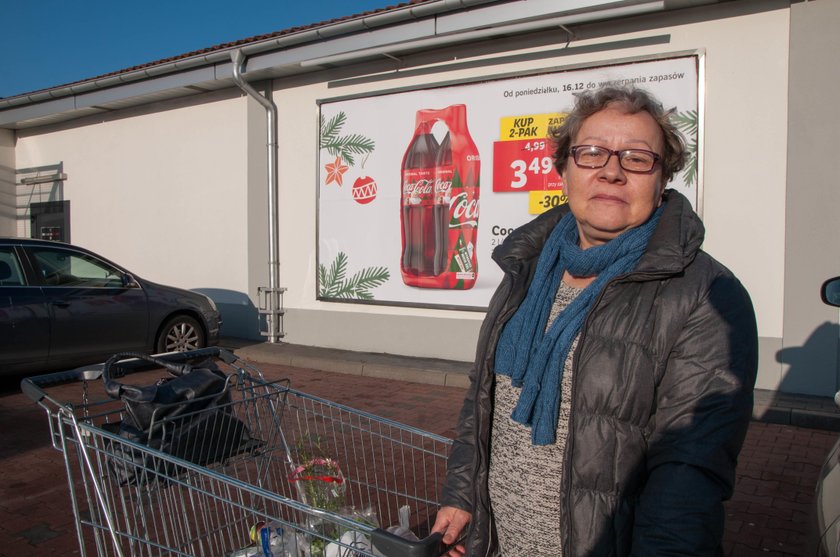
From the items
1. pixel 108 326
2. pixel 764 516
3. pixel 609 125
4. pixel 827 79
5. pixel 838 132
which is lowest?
pixel 764 516

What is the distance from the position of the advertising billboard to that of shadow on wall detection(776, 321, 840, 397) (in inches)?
75.3

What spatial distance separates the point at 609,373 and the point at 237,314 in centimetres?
1079

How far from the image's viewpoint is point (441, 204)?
9.49 m

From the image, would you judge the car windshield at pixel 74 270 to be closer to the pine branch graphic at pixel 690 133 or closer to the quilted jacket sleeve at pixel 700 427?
the pine branch graphic at pixel 690 133

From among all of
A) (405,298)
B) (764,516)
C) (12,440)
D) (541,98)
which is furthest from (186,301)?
(764,516)

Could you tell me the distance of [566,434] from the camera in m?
1.73

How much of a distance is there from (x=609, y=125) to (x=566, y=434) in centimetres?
82

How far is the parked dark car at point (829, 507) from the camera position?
6.98ft

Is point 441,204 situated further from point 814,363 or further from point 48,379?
point 48,379

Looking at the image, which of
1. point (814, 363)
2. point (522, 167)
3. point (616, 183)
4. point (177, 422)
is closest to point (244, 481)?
point (177, 422)

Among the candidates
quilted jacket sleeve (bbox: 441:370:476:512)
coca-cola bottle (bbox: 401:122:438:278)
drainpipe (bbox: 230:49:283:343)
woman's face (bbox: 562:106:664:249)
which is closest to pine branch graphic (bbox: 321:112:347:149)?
drainpipe (bbox: 230:49:283:343)

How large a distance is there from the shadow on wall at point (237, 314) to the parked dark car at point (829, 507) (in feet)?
31.3

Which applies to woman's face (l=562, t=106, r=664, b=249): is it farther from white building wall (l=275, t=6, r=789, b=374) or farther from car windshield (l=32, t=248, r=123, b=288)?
car windshield (l=32, t=248, r=123, b=288)

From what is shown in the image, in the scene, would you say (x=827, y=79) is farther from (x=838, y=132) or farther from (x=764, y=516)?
(x=764, y=516)
